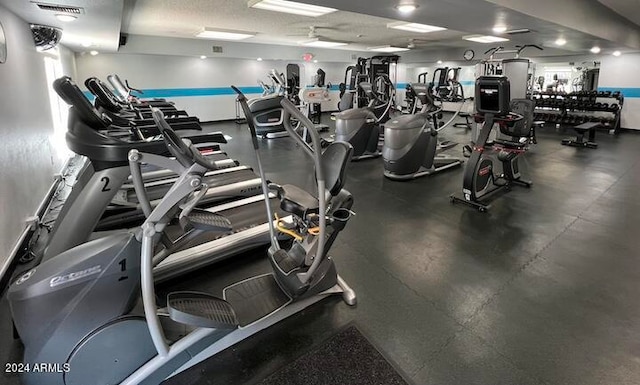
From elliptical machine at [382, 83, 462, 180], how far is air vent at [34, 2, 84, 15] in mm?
3840

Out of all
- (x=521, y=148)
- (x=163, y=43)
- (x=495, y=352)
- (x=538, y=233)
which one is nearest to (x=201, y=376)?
(x=495, y=352)

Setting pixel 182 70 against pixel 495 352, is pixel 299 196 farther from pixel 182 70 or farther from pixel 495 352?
pixel 182 70

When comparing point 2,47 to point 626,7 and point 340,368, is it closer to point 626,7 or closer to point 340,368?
point 340,368

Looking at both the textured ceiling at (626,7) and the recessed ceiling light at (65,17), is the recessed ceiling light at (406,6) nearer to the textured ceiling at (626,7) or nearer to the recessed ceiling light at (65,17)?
the recessed ceiling light at (65,17)

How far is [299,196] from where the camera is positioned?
2.12 m

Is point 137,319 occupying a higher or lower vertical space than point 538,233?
higher

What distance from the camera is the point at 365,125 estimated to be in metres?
5.87

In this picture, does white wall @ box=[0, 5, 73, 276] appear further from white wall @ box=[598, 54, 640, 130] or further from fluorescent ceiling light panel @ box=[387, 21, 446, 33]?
white wall @ box=[598, 54, 640, 130]

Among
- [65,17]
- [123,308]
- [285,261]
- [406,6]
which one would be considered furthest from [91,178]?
[406,6]

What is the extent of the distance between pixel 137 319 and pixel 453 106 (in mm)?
13509

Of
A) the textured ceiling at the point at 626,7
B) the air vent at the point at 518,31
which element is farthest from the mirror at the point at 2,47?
the textured ceiling at the point at 626,7

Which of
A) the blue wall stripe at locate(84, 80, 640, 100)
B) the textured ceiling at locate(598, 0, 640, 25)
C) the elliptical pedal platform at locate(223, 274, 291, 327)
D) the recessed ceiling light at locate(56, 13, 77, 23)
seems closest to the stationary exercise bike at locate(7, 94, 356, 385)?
Result: the elliptical pedal platform at locate(223, 274, 291, 327)

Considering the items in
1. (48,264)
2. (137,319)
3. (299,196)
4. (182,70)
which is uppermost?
(182,70)

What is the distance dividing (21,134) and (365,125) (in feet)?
15.1
